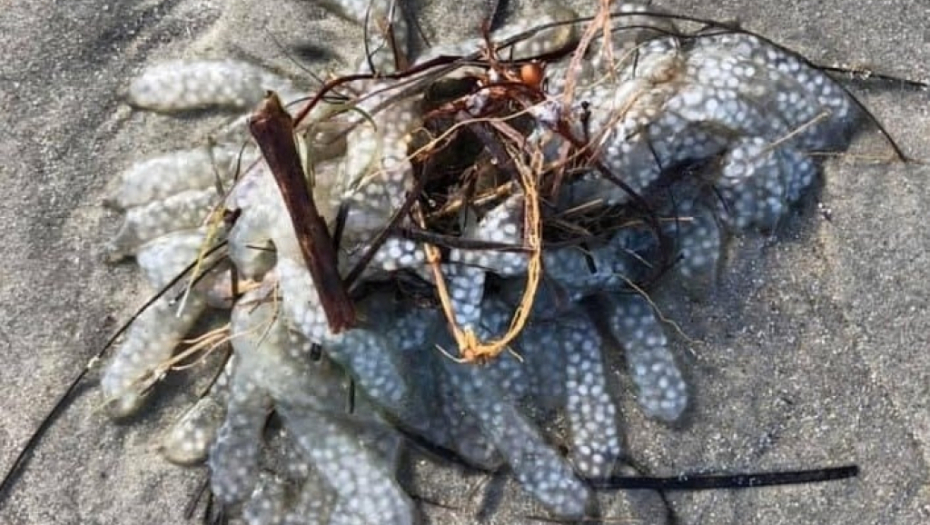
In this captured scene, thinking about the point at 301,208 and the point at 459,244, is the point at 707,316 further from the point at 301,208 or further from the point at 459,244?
the point at 301,208

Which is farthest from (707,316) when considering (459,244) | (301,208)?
(301,208)

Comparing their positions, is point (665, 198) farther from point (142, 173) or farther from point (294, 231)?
point (142, 173)

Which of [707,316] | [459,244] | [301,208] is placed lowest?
[707,316]

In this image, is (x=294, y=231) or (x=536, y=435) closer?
(x=294, y=231)

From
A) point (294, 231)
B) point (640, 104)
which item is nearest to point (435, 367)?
point (294, 231)

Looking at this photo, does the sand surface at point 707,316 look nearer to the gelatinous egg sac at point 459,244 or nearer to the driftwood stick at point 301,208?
the gelatinous egg sac at point 459,244

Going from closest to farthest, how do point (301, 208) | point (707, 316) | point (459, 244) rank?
1. point (301, 208)
2. point (459, 244)
3. point (707, 316)
